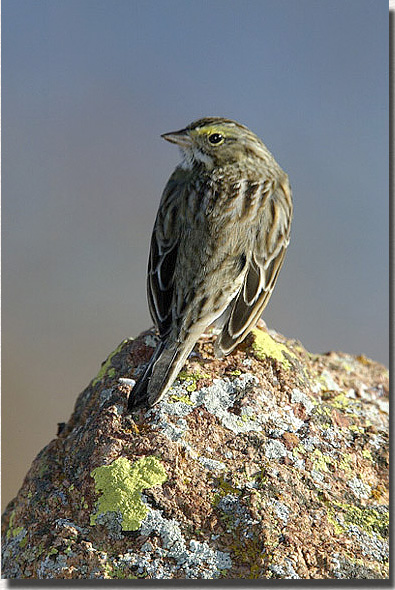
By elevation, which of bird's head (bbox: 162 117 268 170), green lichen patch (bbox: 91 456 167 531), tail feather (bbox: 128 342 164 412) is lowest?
green lichen patch (bbox: 91 456 167 531)

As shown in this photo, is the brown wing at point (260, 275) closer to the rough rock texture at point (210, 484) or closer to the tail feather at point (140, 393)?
the rough rock texture at point (210, 484)

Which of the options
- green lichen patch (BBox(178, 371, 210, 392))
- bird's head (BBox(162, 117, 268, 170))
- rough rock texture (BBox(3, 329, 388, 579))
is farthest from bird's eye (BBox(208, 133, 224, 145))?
green lichen patch (BBox(178, 371, 210, 392))

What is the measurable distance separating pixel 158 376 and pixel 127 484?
0.63 metres

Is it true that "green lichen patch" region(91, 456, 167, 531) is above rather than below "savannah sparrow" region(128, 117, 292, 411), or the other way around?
below

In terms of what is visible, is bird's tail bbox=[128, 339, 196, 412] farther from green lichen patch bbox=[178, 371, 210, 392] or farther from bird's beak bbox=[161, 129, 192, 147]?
bird's beak bbox=[161, 129, 192, 147]

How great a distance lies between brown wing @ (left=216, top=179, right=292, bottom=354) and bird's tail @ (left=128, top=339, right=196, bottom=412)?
26 cm

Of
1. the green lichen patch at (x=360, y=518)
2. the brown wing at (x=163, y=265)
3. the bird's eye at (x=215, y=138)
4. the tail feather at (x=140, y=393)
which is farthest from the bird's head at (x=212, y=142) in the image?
the green lichen patch at (x=360, y=518)

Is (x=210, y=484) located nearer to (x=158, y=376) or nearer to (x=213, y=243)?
(x=158, y=376)

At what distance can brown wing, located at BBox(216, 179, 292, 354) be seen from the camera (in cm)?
365

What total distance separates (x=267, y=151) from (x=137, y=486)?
111 inches

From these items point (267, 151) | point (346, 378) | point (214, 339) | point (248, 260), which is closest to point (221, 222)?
point (248, 260)

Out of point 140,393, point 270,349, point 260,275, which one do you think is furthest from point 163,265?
point 140,393

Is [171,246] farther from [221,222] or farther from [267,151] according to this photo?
[267,151]

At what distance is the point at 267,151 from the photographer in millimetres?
4781
